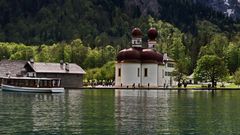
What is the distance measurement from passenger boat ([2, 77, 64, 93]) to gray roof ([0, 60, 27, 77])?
20.4 metres

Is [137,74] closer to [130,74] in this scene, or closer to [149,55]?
[130,74]

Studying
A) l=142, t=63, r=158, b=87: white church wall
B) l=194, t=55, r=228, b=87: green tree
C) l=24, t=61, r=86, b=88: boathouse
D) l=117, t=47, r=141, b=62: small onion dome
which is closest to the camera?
l=24, t=61, r=86, b=88: boathouse

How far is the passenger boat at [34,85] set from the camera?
11856cm

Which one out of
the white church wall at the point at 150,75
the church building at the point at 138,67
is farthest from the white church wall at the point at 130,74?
the white church wall at the point at 150,75

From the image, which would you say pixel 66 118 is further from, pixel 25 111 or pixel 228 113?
pixel 228 113

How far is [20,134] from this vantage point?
43.0m

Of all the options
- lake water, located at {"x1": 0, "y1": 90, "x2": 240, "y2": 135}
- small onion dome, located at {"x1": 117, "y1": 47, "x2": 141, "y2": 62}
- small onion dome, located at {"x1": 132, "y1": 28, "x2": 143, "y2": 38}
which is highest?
small onion dome, located at {"x1": 132, "y1": 28, "x2": 143, "y2": 38}

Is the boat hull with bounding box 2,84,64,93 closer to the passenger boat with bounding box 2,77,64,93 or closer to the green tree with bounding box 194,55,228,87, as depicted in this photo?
the passenger boat with bounding box 2,77,64,93

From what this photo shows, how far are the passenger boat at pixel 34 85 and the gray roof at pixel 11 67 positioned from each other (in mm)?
20400

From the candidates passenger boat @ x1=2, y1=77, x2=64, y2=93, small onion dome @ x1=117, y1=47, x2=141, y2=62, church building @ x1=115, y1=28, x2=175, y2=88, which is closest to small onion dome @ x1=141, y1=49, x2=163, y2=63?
church building @ x1=115, y1=28, x2=175, y2=88

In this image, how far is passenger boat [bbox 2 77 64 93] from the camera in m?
119

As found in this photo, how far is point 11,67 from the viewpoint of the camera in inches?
5861

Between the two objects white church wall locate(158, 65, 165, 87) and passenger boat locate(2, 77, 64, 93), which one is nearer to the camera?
passenger boat locate(2, 77, 64, 93)

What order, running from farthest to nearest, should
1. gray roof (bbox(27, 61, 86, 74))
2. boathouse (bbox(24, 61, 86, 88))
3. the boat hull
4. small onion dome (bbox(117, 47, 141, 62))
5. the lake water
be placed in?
small onion dome (bbox(117, 47, 141, 62))
gray roof (bbox(27, 61, 86, 74))
boathouse (bbox(24, 61, 86, 88))
the boat hull
the lake water
